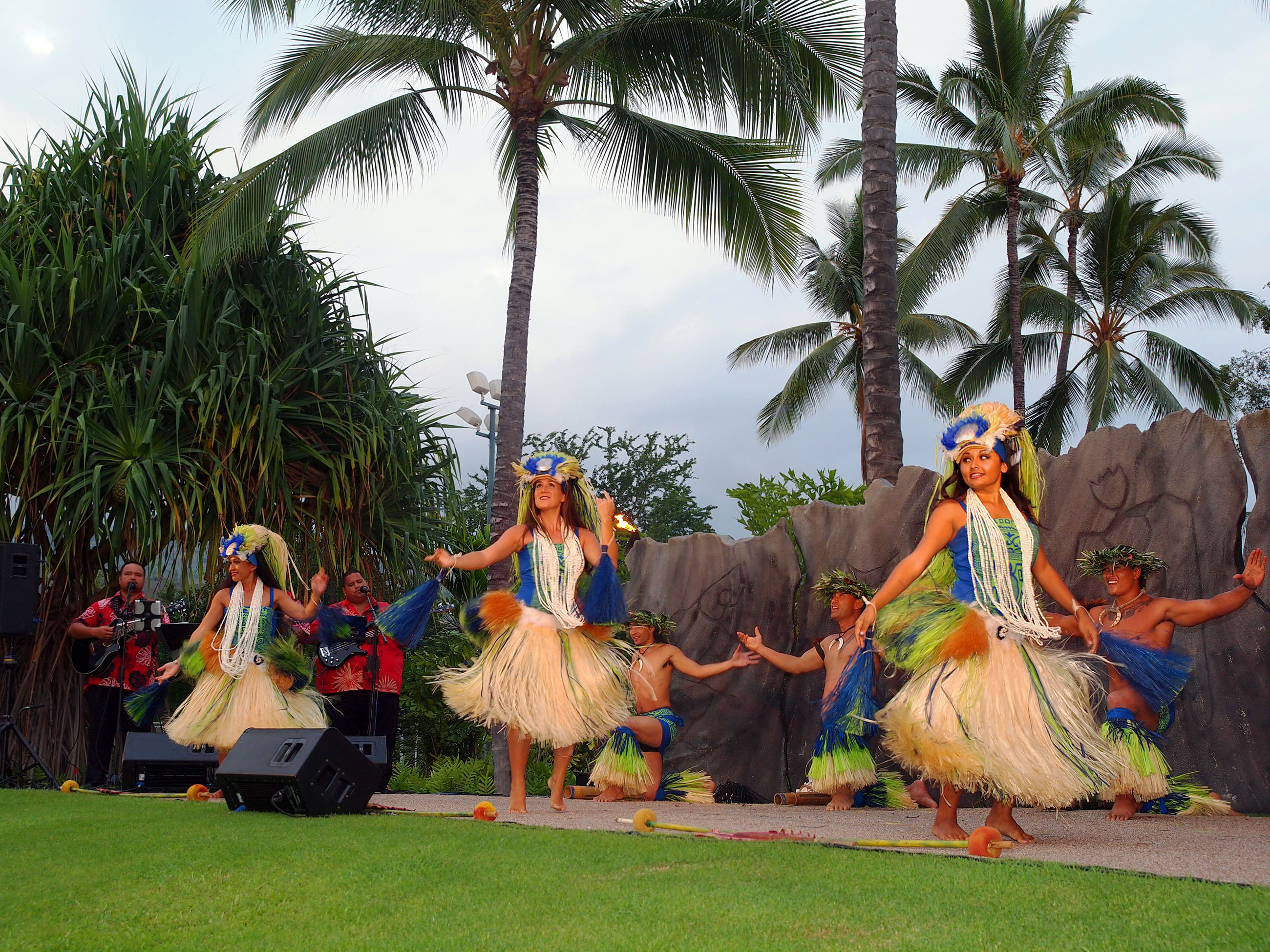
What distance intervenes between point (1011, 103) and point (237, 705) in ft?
42.3

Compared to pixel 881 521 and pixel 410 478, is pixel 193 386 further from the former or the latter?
pixel 881 521

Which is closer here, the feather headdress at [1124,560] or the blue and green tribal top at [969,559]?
the blue and green tribal top at [969,559]

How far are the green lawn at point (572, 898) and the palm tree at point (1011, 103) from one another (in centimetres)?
1286

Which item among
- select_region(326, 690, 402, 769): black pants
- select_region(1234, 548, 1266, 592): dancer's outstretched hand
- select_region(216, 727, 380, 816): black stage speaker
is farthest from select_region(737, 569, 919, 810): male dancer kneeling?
select_region(326, 690, 402, 769): black pants

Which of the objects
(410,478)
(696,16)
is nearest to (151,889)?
(410,478)

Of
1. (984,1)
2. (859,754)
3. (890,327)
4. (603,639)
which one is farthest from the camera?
Result: (984,1)

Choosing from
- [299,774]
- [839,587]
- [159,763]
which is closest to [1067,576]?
[839,587]

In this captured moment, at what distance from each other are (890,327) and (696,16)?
2.97 metres

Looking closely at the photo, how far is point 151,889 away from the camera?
286 cm

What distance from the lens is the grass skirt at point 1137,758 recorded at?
4.24 metres

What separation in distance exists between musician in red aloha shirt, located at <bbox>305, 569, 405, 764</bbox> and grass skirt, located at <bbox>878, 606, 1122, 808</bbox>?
13.2 ft

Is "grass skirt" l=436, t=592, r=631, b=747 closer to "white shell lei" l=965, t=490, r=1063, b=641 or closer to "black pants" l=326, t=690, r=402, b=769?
"white shell lei" l=965, t=490, r=1063, b=641

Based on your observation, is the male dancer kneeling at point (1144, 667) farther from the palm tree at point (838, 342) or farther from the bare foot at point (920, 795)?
Answer: the palm tree at point (838, 342)

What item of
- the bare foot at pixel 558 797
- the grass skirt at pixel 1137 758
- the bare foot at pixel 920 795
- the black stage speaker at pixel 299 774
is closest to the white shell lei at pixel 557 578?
the bare foot at pixel 558 797
